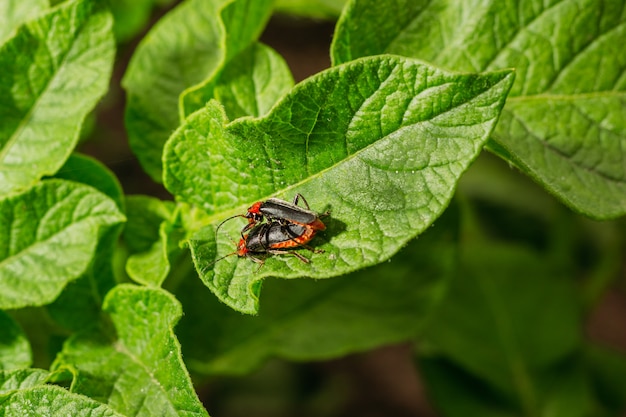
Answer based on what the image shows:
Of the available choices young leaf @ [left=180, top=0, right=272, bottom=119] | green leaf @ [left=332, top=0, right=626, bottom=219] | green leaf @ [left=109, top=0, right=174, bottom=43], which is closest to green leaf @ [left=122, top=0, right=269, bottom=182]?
young leaf @ [left=180, top=0, right=272, bottom=119]

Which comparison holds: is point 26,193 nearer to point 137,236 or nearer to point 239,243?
point 137,236

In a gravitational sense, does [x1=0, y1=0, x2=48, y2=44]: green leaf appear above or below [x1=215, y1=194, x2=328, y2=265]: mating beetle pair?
above

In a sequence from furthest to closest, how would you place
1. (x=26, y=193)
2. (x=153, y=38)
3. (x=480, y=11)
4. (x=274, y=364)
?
(x=274, y=364) < (x=153, y=38) < (x=480, y=11) < (x=26, y=193)

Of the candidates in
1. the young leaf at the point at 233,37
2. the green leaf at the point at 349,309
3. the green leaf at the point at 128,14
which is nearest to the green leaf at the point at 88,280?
the young leaf at the point at 233,37

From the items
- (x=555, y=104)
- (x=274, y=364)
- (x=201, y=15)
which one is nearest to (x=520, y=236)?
(x=274, y=364)

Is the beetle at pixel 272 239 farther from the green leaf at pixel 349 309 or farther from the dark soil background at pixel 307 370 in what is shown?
the dark soil background at pixel 307 370

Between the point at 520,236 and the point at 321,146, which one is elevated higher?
the point at 321,146

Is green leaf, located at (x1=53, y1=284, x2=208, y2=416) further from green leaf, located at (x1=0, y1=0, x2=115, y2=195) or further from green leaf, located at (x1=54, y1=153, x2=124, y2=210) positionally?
green leaf, located at (x1=0, y1=0, x2=115, y2=195)
